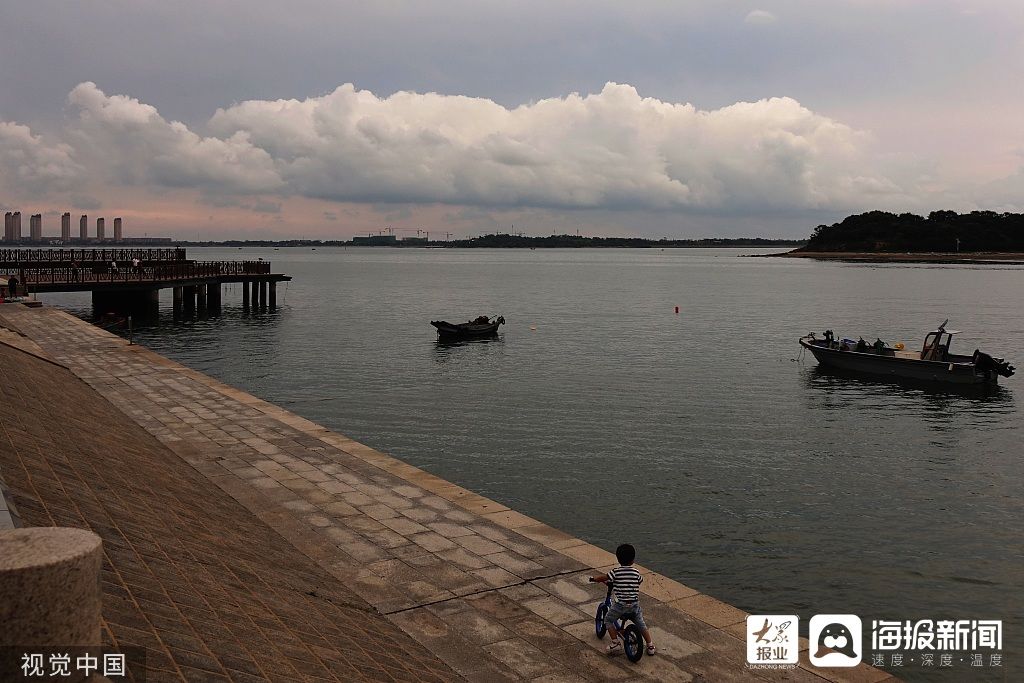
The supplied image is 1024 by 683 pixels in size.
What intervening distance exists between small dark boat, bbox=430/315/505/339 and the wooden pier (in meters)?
23.5

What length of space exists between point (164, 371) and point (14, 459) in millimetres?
18292

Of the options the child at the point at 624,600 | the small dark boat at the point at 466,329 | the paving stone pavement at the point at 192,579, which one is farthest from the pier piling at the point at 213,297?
the child at the point at 624,600

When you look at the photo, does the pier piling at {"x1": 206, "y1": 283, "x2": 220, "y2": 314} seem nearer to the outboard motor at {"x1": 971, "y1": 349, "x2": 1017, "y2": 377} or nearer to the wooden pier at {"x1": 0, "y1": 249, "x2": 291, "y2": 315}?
the wooden pier at {"x1": 0, "y1": 249, "x2": 291, "y2": 315}

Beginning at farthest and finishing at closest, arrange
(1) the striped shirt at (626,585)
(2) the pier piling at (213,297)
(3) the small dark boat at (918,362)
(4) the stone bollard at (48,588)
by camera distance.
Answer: (2) the pier piling at (213,297), (3) the small dark boat at (918,362), (1) the striped shirt at (626,585), (4) the stone bollard at (48,588)

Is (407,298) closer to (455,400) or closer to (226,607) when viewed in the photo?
(455,400)

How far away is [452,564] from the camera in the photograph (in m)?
11.3

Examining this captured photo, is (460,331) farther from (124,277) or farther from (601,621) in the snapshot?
(601,621)

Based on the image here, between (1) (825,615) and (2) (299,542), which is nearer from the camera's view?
(2) (299,542)

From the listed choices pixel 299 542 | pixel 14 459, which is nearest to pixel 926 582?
pixel 299 542

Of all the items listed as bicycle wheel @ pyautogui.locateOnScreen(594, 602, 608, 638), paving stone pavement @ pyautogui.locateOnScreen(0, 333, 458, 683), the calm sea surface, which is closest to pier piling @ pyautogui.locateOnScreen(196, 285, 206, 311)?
the calm sea surface

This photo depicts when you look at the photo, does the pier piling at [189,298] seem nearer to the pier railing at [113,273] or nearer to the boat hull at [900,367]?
the pier railing at [113,273]

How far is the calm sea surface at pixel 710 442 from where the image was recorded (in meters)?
15.8

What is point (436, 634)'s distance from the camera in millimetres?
9289

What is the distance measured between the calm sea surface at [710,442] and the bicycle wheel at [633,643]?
5.87m
